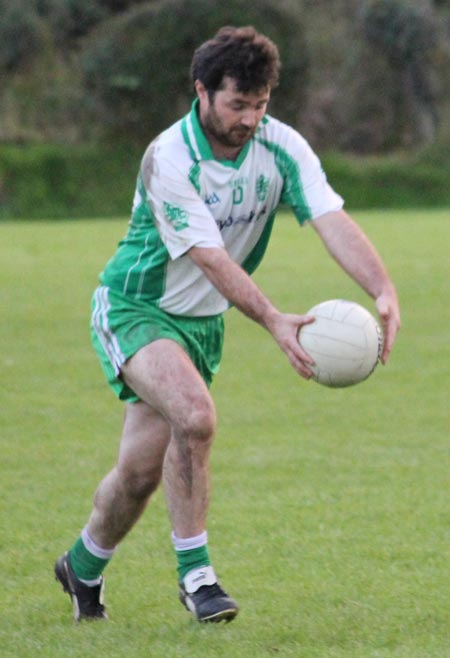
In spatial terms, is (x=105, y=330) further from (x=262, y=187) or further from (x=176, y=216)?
(x=262, y=187)

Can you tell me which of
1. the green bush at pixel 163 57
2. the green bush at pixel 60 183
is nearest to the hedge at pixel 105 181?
the green bush at pixel 60 183

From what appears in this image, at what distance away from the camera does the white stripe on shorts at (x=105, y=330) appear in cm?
557

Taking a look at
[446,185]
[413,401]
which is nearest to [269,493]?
[413,401]

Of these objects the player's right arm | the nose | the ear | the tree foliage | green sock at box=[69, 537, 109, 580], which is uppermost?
the ear

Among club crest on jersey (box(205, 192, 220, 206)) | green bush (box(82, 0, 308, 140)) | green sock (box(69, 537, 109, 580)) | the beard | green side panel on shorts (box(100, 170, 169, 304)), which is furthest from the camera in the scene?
green bush (box(82, 0, 308, 140))

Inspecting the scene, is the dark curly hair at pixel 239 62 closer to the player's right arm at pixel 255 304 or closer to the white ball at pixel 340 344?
the player's right arm at pixel 255 304

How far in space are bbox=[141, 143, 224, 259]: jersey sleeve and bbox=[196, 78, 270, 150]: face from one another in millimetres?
167

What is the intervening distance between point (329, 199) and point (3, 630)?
6.87ft

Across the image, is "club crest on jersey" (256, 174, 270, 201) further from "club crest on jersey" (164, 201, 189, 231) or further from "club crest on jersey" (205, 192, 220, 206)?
"club crest on jersey" (164, 201, 189, 231)

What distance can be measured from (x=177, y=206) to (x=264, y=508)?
8.33 feet

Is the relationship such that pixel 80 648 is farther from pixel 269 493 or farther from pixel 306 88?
pixel 306 88

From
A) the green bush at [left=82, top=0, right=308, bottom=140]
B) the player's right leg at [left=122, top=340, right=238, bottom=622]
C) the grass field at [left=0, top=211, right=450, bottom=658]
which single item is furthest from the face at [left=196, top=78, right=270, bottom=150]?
the green bush at [left=82, top=0, right=308, bottom=140]

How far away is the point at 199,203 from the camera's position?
5.38 metres

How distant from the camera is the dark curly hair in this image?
5293 mm
